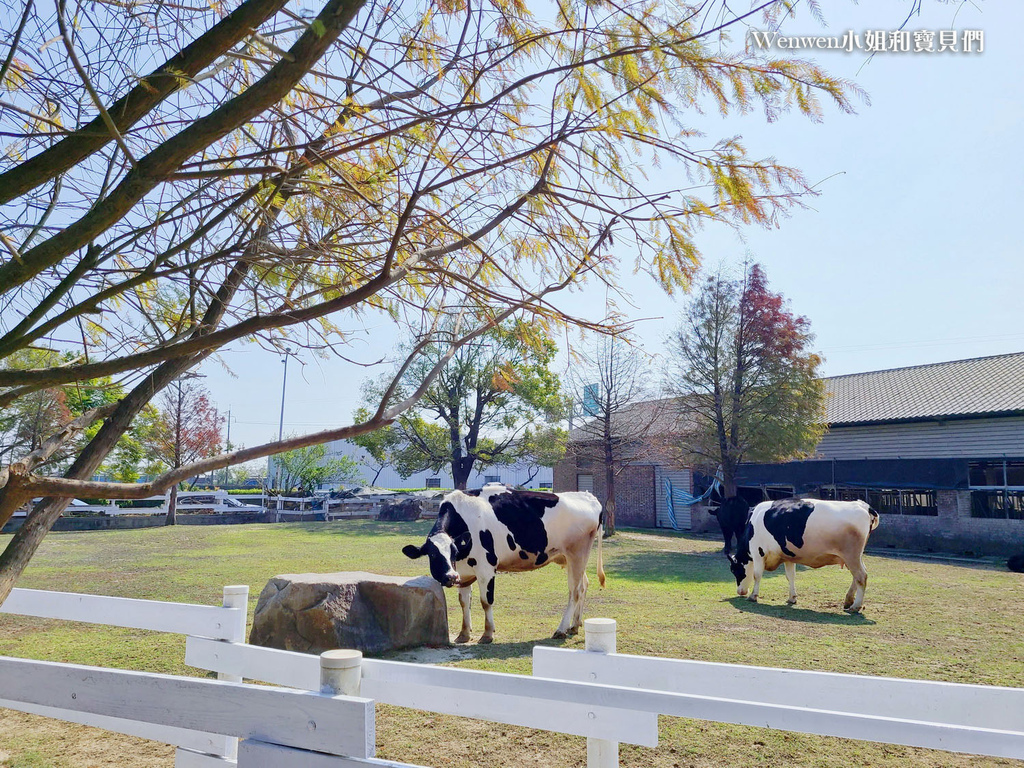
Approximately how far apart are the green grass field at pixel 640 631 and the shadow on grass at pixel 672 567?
0.30 feet

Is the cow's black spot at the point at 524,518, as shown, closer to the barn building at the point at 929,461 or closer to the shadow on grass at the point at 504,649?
the shadow on grass at the point at 504,649

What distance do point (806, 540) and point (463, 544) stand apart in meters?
5.79

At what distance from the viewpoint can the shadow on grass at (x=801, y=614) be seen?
30.7ft

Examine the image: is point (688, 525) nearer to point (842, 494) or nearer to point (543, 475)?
point (842, 494)

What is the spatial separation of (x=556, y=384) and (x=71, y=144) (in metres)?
29.7

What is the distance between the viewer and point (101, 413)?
9.88 ft

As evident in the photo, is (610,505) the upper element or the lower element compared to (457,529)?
lower

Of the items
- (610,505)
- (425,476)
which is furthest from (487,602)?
(425,476)

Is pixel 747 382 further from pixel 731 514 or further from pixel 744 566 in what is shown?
pixel 744 566

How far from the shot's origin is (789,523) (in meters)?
11.0

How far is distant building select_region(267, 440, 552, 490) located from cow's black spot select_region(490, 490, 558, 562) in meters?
39.7

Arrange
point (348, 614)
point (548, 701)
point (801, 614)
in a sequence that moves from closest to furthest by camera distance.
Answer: point (548, 701)
point (348, 614)
point (801, 614)

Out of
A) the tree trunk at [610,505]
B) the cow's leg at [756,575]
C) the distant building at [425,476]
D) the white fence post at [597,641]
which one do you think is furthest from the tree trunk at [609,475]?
the distant building at [425,476]

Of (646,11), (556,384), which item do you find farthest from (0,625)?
(556,384)
